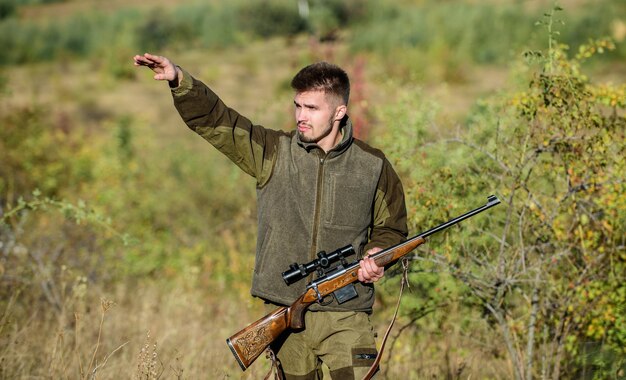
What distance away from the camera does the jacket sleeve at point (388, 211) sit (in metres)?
4.12

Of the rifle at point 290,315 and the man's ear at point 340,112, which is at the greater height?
the man's ear at point 340,112

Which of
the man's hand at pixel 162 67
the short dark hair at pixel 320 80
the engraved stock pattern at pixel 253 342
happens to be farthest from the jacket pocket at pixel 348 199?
the man's hand at pixel 162 67

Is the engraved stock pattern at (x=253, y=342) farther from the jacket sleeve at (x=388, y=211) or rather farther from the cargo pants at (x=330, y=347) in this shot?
the jacket sleeve at (x=388, y=211)

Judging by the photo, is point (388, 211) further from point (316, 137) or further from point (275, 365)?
point (275, 365)

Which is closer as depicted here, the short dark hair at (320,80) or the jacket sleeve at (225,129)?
the jacket sleeve at (225,129)

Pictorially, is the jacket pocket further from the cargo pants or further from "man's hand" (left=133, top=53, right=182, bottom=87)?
"man's hand" (left=133, top=53, right=182, bottom=87)

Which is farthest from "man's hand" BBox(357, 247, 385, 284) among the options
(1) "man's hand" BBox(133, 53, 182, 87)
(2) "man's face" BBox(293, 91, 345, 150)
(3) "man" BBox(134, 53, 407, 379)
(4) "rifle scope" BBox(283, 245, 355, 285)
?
(1) "man's hand" BBox(133, 53, 182, 87)

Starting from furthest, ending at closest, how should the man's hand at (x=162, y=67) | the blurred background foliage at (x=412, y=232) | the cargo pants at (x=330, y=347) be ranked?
1. the blurred background foliage at (x=412, y=232)
2. the cargo pants at (x=330, y=347)
3. the man's hand at (x=162, y=67)

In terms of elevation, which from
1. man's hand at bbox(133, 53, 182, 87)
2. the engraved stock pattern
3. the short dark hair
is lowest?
the engraved stock pattern

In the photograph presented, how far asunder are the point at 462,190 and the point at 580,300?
3.46 ft

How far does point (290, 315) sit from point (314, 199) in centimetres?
59

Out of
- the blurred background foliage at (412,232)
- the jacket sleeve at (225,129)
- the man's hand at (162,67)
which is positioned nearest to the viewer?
the man's hand at (162,67)

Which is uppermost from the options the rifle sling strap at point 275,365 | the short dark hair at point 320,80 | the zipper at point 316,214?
the short dark hair at point 320,80

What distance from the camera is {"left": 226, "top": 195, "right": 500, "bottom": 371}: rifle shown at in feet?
12.8
